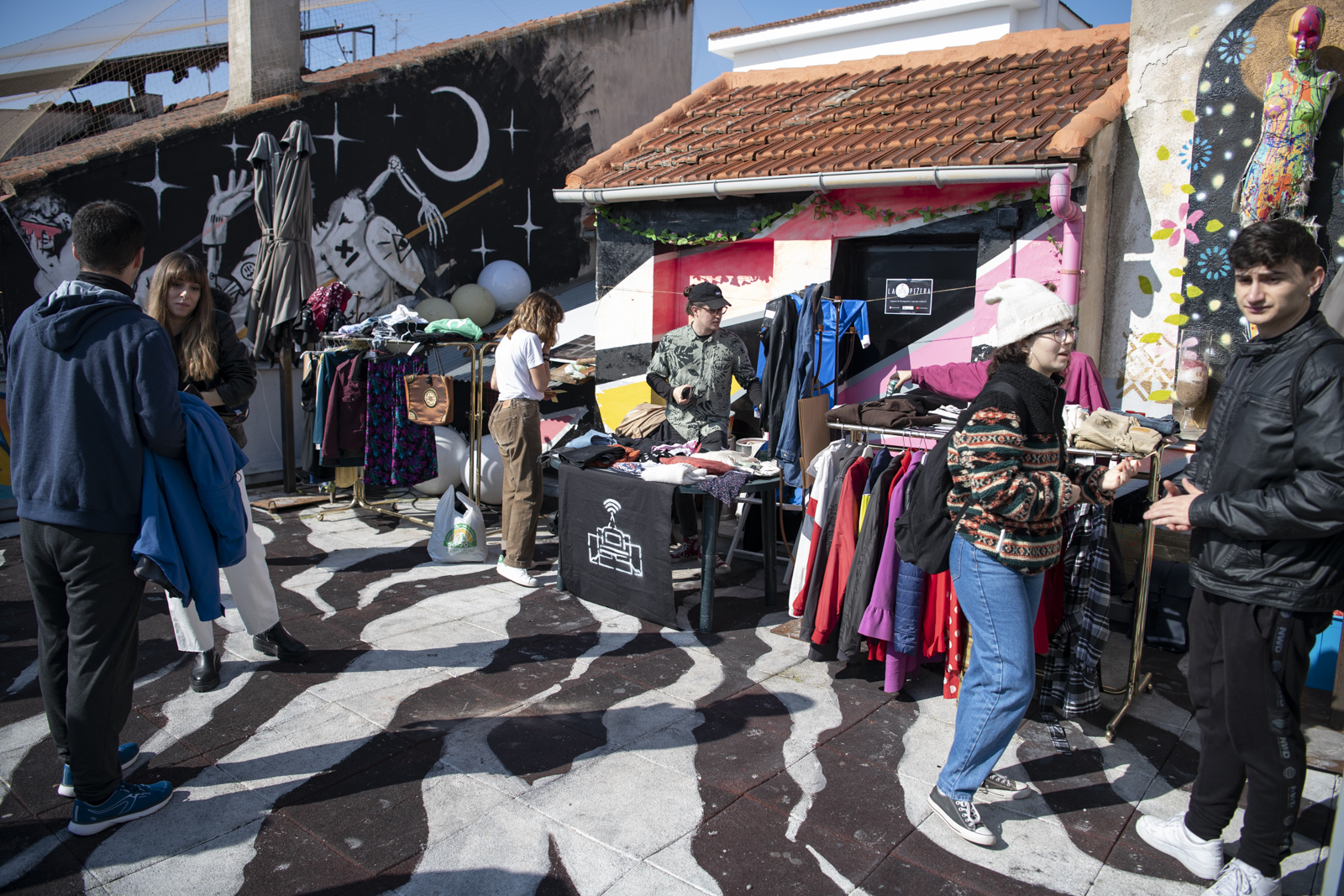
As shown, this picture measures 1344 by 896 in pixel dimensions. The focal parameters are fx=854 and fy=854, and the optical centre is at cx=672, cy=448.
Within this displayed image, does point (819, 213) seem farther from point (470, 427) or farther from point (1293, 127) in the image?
point (470, 427)

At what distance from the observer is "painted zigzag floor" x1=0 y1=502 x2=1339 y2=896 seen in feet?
9.09

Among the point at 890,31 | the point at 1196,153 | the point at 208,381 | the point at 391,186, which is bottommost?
the point at 208,381

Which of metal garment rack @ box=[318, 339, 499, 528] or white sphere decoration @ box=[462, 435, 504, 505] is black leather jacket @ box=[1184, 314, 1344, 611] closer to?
metal garment rack @ box=[318, 339, 499, 528]

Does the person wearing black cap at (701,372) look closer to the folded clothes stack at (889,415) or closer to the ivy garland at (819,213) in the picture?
the folded clothes stack at (889,415)

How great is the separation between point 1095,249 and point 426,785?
5340 millimetres

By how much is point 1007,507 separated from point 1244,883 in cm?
132

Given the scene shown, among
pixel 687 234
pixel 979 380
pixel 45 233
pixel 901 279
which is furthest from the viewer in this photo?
pixel 45 233

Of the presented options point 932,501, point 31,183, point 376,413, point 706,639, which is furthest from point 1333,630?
point 31,183

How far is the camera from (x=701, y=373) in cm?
580

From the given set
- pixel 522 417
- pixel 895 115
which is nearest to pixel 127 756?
pixel 522 417

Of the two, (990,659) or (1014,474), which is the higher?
(1014,474)

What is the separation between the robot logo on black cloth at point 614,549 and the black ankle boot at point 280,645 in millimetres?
1693

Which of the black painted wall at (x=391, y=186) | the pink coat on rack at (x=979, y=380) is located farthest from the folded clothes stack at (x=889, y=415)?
the black painted wall at (x=391, y=186)

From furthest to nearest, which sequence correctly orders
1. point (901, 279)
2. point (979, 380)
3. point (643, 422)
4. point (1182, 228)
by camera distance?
point (901, 279)
point (643, 422)
point (1182, 228)
point (979, 380)
